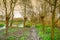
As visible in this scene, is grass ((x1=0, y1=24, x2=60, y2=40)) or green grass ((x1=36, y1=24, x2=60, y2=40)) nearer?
grass ((x1=0, y1=24, x2=60, y2=40))

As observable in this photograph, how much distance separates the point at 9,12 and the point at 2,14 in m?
0.20

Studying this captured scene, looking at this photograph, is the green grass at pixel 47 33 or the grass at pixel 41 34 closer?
the grass at pixel 41 34

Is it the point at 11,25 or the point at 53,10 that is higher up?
the point at 53,10

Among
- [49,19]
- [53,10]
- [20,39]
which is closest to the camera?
[53,10]

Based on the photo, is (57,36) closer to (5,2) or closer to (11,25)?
(11,25)

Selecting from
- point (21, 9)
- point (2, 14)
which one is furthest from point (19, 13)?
point (2, 14)

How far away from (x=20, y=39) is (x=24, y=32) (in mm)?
502

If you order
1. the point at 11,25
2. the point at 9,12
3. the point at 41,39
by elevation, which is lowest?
the point at 41,39

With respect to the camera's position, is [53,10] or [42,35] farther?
[42,35]

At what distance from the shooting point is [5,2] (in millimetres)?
5340

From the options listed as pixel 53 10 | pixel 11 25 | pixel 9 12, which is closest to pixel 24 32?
pixel 11 25

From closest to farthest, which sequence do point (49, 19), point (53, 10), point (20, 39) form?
point (53, 10) < point (20, 39) < point (49, 19)

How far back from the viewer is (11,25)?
5629 millimetres

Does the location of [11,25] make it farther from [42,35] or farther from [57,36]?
[57,36]
